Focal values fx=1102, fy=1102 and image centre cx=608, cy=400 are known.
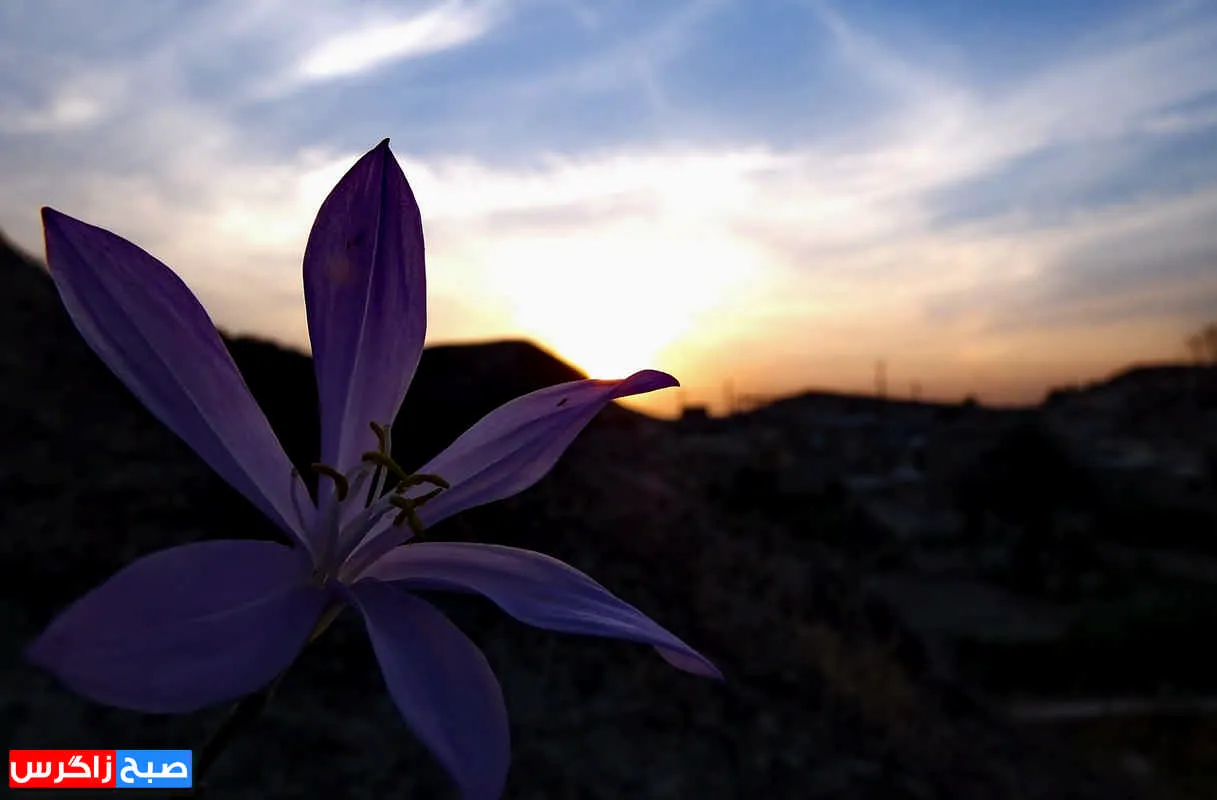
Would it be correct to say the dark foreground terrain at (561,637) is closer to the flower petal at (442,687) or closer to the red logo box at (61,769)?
the red logo box at (61,769)

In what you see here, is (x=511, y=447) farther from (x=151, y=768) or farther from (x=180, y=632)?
(x=151, y=768)

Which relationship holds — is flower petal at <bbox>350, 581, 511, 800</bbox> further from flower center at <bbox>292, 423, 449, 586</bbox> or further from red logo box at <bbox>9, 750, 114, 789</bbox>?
red logo box at <bbox>9, 750, 114, 789</bbox>

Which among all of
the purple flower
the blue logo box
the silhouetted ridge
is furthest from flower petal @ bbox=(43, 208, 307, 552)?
the silhouetted ridge

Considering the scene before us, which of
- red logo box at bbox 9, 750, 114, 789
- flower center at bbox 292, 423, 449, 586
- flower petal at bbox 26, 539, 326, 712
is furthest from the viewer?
red logo box at bbox 9, 750, 114, 789

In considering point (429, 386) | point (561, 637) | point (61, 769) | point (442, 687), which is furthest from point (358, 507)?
point (429, 386)

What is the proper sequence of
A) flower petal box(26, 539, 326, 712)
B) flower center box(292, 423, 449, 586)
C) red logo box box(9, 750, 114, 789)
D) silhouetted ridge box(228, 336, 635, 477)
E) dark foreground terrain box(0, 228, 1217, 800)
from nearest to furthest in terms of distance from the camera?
flower petal box(26, 539, 326, 712) → flower center box(292, 423, 449, 586) → red logo box box(9, 750, 114, 789) → dark foreground terrain box(0, 228, 1217, 800) → silhouetted ridge box(228, 336, 635, 477)

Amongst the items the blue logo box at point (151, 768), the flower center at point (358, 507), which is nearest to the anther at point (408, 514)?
the flower center at point (358, 507)
